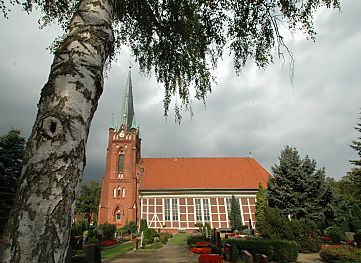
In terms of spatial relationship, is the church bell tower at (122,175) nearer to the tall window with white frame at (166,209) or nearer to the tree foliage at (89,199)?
the tall window with white frame at (166,209)

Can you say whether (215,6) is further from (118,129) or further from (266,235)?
(118,129)

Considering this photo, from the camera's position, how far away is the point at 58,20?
4.28 m

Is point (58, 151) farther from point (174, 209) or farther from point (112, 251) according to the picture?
point (174, 209)

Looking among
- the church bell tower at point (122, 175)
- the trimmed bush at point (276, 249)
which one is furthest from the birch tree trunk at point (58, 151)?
the church bell tower at point (122, 175)

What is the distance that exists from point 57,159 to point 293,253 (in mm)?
13691

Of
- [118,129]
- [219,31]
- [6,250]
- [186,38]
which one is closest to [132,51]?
[186,38]

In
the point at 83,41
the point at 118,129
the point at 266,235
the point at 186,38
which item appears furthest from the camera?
the point at 118,129

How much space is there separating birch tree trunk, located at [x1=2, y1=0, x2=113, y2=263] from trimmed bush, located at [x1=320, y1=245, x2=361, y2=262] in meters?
11.9

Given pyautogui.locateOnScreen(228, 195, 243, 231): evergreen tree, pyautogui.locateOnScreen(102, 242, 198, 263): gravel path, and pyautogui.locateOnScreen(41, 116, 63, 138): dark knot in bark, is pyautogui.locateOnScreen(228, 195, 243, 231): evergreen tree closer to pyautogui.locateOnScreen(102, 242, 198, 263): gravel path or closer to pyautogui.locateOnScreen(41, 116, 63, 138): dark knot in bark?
pyautogui.locateOnScreen(102, 242, 198, 263): gravel path

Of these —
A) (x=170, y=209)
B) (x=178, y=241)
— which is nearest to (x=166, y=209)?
(x=170, y=209)

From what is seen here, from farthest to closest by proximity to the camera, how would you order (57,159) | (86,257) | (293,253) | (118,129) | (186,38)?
1. (118,129)
2. (293,253)
3. (86,257)
4. (186,38)
5. (57,159)

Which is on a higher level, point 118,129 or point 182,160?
point 118,129

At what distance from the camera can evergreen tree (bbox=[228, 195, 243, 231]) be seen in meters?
29.5

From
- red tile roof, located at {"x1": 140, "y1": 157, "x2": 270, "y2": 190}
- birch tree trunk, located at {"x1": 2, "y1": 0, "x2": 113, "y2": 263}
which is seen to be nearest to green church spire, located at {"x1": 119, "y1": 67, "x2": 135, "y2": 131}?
red tile roof, located at {"x1": 140, "y1": 157, "x2": 270, "y2": 190}
